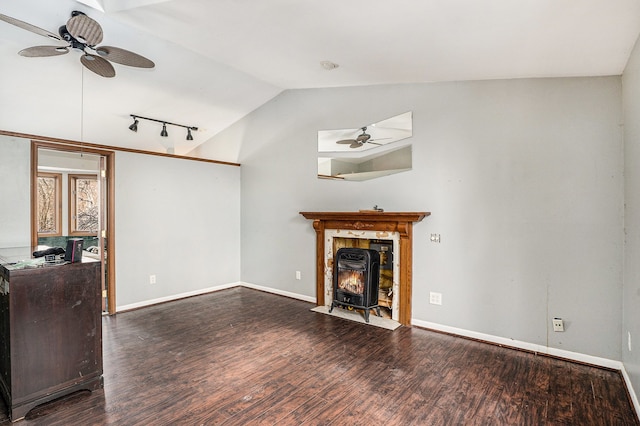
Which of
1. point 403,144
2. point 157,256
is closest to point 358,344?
point 403,144

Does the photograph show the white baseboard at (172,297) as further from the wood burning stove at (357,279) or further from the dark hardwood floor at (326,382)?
the wood burning stove at (357,279)

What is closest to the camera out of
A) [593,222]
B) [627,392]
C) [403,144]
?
[627,392]

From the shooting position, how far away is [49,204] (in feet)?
21.2

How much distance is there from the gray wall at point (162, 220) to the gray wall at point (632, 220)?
4971 mm

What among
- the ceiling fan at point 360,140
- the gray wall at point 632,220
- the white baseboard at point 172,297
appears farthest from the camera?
the white baseboard at point 172,297

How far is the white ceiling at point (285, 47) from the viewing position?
215cm

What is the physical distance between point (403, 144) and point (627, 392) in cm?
293

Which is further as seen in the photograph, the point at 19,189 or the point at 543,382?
the point at 19,189

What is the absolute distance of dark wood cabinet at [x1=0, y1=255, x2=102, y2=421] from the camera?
2.15 meters

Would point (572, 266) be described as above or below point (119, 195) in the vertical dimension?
below

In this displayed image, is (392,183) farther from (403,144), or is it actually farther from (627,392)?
(627,392)

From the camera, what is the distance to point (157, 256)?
15.5 feet

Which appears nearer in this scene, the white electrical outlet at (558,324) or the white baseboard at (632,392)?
the white baseboard at (632,392)

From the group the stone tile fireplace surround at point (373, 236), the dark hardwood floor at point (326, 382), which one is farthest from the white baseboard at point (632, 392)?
the stone tile fireplace surround at point (373, 236)
